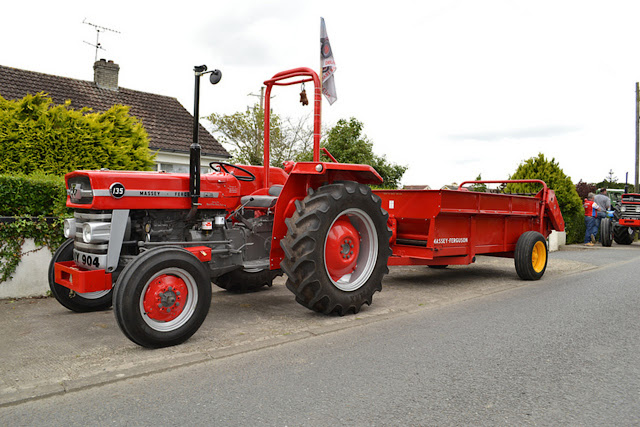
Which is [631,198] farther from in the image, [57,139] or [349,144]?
[57,139]

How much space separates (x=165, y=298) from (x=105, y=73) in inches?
566

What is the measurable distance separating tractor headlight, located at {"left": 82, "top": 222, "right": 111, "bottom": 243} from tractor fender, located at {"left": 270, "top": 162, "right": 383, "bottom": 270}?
1.64 metres

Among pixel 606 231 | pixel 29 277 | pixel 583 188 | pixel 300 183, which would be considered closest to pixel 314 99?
pixel 300 183

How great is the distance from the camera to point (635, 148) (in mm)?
25141

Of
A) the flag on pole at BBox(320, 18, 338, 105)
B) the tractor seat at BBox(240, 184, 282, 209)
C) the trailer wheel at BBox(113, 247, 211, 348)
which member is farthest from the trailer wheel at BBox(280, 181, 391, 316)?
the flag on pole at BBox(320, 18, 338, 105)

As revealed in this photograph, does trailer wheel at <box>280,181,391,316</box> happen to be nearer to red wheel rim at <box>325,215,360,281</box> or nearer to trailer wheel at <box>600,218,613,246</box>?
red wheel rim at <box>325,215,360,281</box>

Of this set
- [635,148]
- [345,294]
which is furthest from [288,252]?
[635,148]

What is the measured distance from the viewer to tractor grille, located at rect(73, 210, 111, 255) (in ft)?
14.2

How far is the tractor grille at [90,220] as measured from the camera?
171 inches

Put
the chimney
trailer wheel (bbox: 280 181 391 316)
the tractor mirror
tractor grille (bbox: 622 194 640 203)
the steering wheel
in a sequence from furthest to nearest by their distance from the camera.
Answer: tractor grille (bbox: 622 194 640 203)
the chimney
the steering wheel
trailer wheel (bbox: 280 181 391 316)
the tractor mirror

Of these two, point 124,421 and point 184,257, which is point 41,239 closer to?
point 184,257

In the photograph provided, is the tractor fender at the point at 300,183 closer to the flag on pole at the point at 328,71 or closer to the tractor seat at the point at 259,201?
the tractor seat at the point at 259,201

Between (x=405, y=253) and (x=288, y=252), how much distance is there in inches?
105

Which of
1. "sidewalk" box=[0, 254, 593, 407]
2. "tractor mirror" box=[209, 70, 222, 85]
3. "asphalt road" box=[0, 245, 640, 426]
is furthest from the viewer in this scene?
"tractor mirror" box=[209, 70, 222, 85]
